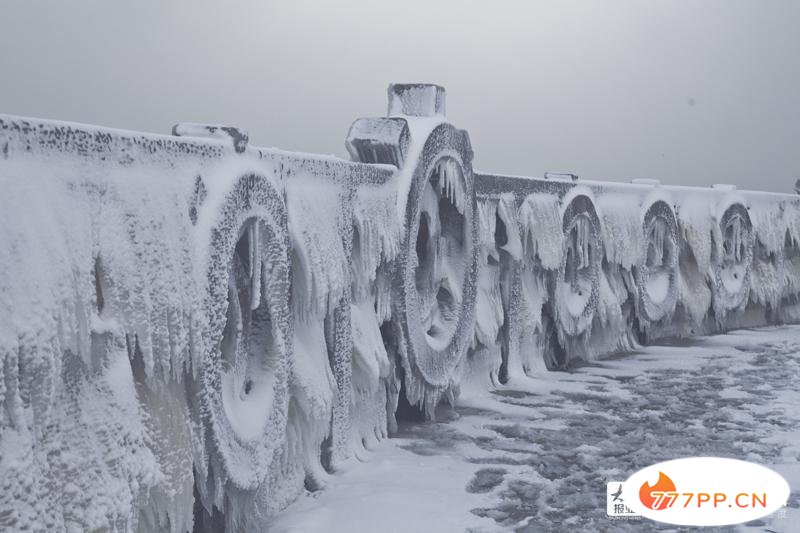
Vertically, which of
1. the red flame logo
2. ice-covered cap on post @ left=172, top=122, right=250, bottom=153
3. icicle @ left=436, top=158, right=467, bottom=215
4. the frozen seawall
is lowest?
the red flame logo

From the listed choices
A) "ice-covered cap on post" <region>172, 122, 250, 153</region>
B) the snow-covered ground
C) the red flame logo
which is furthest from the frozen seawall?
the red flame logo

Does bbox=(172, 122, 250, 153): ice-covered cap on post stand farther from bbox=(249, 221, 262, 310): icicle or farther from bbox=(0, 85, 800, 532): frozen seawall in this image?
bbox=(249, 221, 262, 310): icicle

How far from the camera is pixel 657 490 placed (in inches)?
205

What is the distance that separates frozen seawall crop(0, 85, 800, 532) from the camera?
2.90 metres

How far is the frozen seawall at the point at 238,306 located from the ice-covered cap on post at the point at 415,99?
0.5 inches

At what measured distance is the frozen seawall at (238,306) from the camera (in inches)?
114

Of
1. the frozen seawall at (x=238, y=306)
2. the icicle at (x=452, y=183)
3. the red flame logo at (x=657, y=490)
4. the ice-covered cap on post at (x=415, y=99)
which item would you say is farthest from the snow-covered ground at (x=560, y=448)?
the ice-covered cap on post at (x=415, y=99)

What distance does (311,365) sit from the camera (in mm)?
Result: 4859

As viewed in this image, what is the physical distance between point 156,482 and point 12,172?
4.06 feet

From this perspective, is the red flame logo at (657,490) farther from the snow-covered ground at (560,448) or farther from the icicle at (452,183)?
the icicle at (452,183)

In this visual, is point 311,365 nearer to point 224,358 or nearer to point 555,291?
point 224,358

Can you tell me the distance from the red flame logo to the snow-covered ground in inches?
6.2

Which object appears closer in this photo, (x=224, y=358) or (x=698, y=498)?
(x=224, y=358)

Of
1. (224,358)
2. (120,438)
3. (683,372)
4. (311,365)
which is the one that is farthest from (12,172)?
(683,372)
